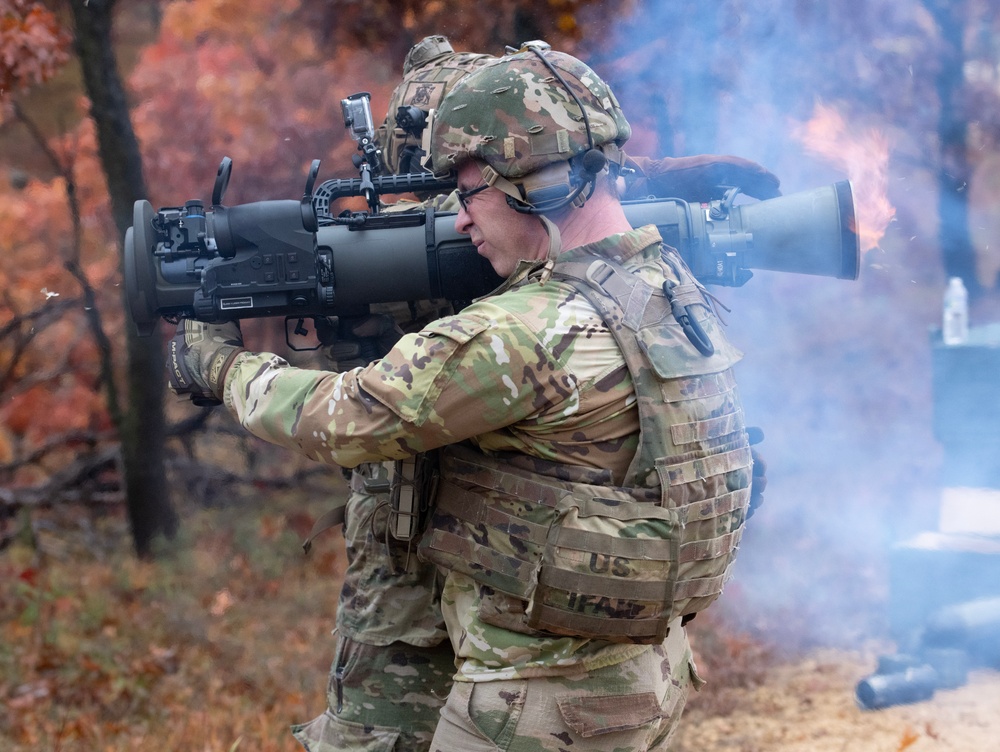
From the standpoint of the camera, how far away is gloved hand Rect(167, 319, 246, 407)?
2492mm

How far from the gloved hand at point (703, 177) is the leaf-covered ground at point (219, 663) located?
8.52ft

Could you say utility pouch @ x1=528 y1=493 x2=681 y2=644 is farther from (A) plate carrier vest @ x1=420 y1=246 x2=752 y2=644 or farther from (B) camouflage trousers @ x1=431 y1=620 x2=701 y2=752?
(B) camouflage trousers @ x1=431 y1=620 x2=701 y2=752

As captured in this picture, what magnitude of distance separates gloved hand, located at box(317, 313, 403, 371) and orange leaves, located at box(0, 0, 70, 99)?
342 centimetres

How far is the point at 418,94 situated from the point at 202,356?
1.40 m

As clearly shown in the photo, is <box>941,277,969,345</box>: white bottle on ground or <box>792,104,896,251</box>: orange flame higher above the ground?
<box>792,104,896,251</box>: orange flame

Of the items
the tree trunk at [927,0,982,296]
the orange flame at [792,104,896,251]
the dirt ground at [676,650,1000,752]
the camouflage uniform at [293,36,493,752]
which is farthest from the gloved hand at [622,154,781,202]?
the tree trunk at [927,0,982,296]

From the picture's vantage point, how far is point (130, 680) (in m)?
4.82

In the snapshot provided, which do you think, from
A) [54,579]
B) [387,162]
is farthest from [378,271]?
[54,579]

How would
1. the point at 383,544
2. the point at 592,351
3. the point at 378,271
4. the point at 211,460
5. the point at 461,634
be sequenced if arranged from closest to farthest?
the point at 592,351 < the point at 461,634 < the point at 378,271 < the point at 383,544 < the point at 211,460

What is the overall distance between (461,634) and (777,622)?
3.95 m

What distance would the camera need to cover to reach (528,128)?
2.22m

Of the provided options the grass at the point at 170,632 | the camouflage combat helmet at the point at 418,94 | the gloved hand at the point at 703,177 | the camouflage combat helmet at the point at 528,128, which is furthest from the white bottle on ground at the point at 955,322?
the camouflage combat helmet at the point at 528,128

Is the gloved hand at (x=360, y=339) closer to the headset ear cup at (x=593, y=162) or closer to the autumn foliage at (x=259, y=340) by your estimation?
the headset ear cup at (x=593, y=162)

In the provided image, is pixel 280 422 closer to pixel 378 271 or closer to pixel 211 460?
pixel 378 271
